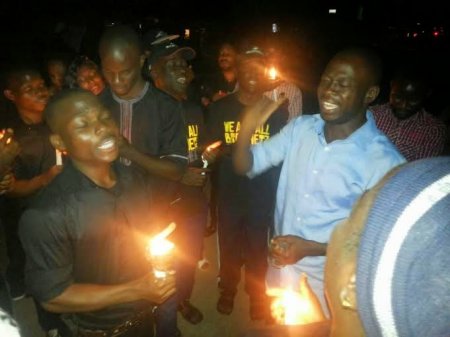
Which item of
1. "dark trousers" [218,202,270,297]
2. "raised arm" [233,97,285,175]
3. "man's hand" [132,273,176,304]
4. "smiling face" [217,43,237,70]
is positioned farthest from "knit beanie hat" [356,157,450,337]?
"smiling face" [217,43,237,70]

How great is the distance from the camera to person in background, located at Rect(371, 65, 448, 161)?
3852mm

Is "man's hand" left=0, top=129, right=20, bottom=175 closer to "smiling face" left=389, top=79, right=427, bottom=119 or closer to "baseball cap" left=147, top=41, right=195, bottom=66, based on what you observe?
"baseball cap" left=147, top=41, right=195, bottom=66

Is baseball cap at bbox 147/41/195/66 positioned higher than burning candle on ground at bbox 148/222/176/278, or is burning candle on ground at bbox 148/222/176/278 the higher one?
baseball cap at bbox 147/41/195/66

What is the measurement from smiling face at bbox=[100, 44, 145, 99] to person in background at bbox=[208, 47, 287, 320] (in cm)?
101

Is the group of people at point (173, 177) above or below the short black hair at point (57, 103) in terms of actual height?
below

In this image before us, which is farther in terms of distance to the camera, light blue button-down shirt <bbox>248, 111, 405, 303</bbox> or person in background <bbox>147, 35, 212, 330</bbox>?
person in background <bbox>147, 35, 212, 330</bbox>

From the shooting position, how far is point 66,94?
85.7 inches

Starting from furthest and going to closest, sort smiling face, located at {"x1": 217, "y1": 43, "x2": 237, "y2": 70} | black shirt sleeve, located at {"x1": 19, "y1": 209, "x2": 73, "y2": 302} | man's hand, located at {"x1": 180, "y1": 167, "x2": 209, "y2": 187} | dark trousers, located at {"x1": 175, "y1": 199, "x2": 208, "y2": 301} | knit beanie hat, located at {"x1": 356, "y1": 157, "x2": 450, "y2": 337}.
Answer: smiling face, located at {"x1": 217, "y1": 43, "x2": 237, "y2": 70}
dark trousers, located at {"x1": 175, "y1": 199, "x2": 208, "y2": 301}
man's hand, located at {"x1": 180, "y1": 167, "x2": 209, "y2": 187}
black shirt sleeve, located at {"x1": 19, "y1": 209, "x2": 73, "y2": 302}
knit beanie hat, located at {"x1": 356, "y1": 157, "x2": 450, "y2": 337}

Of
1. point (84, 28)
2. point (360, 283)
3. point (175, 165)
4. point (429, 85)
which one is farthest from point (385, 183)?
point (84, 28)

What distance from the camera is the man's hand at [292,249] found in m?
2.42

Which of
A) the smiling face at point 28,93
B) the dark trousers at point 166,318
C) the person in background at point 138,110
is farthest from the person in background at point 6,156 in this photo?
the dark trousers at point 166,318

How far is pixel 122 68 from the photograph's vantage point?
3131mm

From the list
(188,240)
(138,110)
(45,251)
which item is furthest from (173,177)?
(45,251)

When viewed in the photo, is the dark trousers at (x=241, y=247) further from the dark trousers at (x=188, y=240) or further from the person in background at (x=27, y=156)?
the person in background at (x=27, y=156)
